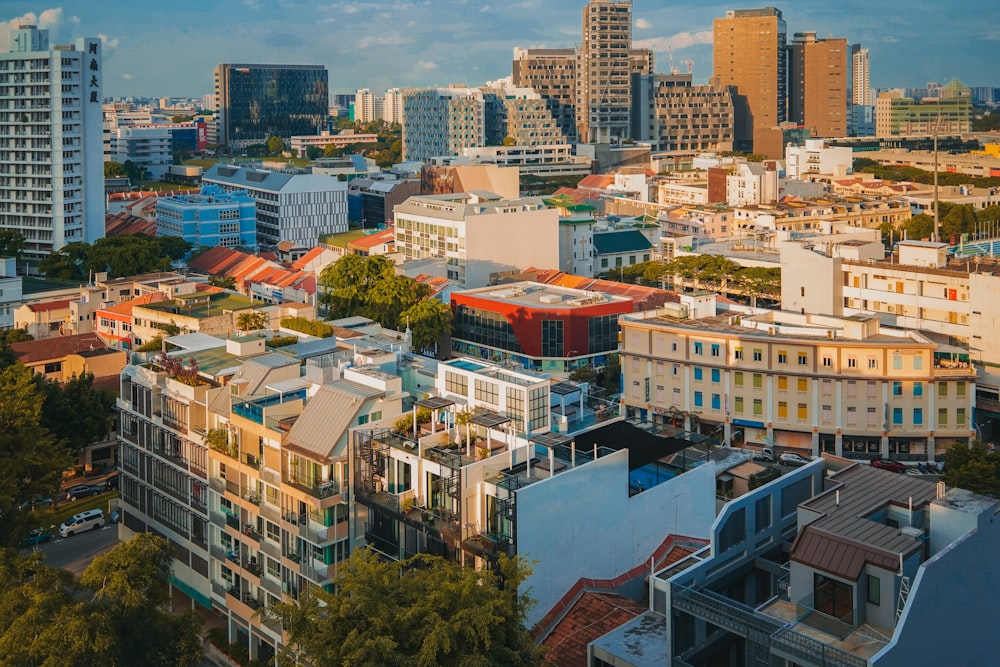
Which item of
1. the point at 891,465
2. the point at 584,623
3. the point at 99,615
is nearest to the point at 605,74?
the point at 891,465

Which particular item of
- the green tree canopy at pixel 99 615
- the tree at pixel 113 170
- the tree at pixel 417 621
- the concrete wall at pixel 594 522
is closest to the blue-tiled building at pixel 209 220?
the tree at pixel 113 170

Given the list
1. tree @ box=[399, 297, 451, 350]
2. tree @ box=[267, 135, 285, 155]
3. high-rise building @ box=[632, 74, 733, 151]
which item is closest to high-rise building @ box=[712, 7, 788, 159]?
high-rise building @ box=[632, 74, 733, 151]

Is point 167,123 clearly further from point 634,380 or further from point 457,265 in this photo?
point 634,380

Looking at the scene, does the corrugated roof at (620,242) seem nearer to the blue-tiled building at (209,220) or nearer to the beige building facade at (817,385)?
the blue-tiled building at (209,220)

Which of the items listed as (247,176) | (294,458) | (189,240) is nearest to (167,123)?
(247,176)

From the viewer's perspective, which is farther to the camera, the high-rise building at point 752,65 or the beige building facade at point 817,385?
the high-rise building at point 752,65

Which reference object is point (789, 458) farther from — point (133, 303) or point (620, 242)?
point (620, 242)
